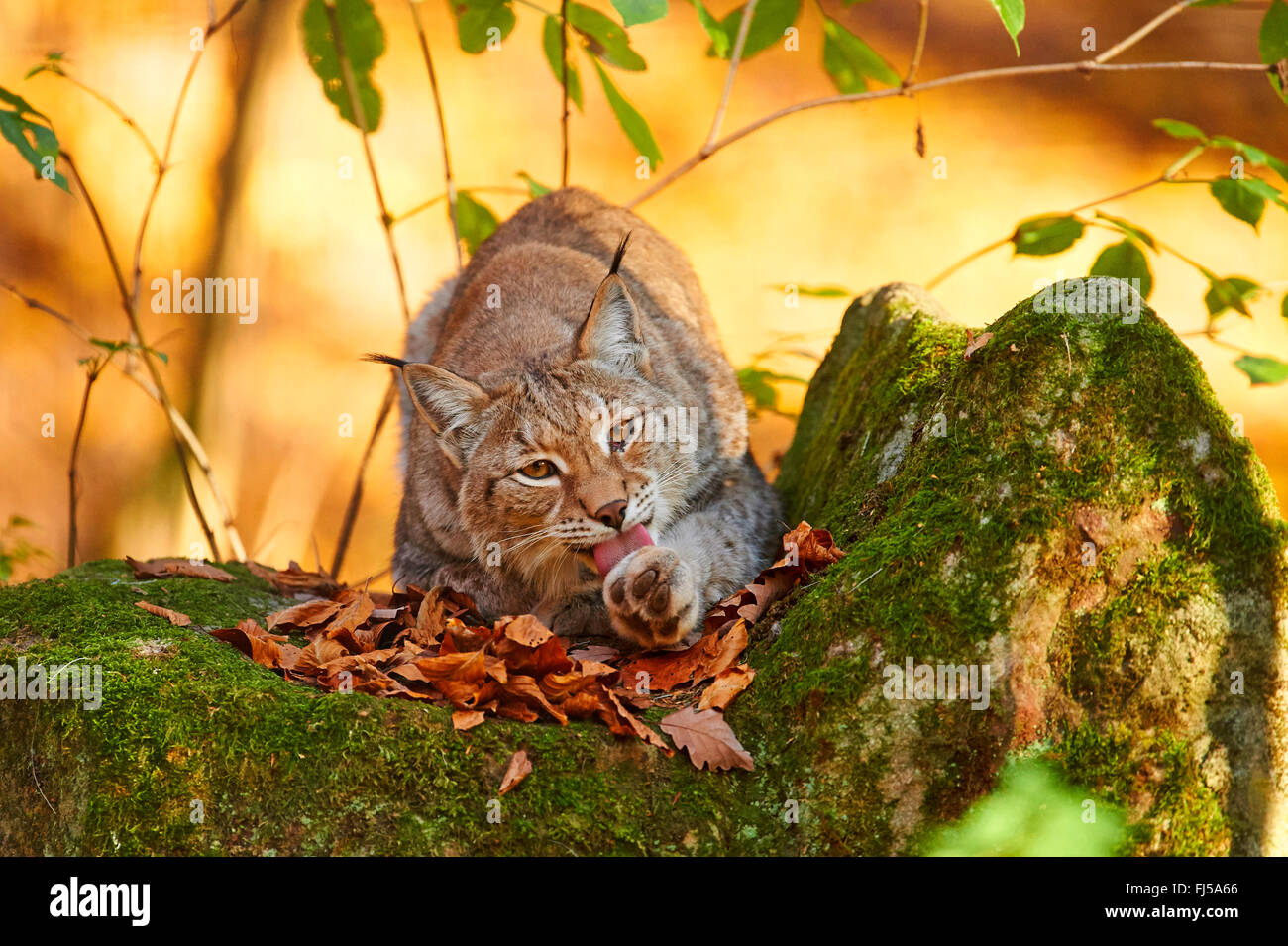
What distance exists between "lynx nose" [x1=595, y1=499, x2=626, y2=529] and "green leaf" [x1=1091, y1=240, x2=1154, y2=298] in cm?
242

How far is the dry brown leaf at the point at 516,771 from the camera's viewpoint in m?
3.14

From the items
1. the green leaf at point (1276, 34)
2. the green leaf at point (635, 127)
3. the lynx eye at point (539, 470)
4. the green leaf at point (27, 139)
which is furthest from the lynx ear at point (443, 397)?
the green leaf at point (1276, 34)

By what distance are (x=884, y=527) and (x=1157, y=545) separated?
0.80m

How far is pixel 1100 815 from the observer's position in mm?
3064

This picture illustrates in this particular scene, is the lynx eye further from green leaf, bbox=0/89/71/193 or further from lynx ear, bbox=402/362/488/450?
green leaf, bbox=0/89/71/193

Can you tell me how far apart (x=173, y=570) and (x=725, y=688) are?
2.82 meters

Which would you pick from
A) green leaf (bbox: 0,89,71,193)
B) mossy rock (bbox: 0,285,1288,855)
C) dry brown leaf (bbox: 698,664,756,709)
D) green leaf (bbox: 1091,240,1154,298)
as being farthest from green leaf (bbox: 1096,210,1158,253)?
green leaf (bbox: 0,89,71,193)

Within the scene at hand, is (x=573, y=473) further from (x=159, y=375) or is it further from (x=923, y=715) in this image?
(x=159, y=375)

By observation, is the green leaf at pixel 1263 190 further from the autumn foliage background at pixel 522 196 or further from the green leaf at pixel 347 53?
the autumn foliage background at pixel 522 196

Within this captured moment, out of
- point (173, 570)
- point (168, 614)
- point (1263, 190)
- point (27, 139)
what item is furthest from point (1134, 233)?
point (27, 139)

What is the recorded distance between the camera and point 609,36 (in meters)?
5.27

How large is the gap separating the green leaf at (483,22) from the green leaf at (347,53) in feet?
1.70

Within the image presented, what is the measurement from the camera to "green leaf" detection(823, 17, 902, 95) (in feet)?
18.8
